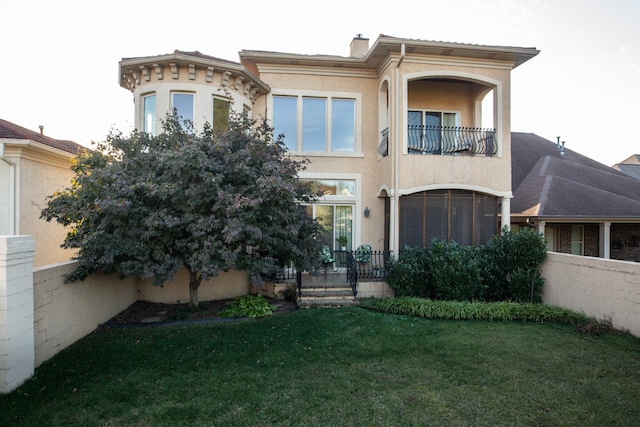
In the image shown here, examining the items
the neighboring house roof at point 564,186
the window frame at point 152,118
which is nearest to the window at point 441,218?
the neighboring house roof at point 564,186

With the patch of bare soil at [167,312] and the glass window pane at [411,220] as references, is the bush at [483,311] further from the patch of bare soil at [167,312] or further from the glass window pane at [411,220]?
the patch of bare soil at [167,312]

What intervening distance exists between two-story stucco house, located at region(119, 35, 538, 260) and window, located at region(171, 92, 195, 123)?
28mm

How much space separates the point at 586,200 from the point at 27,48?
18811 millimetres

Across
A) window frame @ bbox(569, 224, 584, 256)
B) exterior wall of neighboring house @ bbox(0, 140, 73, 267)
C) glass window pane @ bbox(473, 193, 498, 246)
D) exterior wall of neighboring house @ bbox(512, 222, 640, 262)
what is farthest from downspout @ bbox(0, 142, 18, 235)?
window frame @ bbox(569, 224, 584, 256)

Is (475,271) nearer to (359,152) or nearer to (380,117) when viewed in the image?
(359,152)

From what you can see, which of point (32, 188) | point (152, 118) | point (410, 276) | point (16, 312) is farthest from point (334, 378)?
point (32, 188)

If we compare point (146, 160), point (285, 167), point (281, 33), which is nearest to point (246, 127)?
point (285, 167)

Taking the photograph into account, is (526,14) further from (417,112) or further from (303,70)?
(303,70)

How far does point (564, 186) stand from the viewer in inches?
501

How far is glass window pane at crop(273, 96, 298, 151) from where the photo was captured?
425 inches

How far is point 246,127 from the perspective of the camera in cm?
745

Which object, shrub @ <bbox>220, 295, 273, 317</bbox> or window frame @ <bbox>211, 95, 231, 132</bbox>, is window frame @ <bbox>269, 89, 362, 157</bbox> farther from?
shrub @ <bbox>220, 295, 273, 317</bbox>

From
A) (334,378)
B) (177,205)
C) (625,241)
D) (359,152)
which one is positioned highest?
(359,152)

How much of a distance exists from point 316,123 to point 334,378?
26.9 ft
